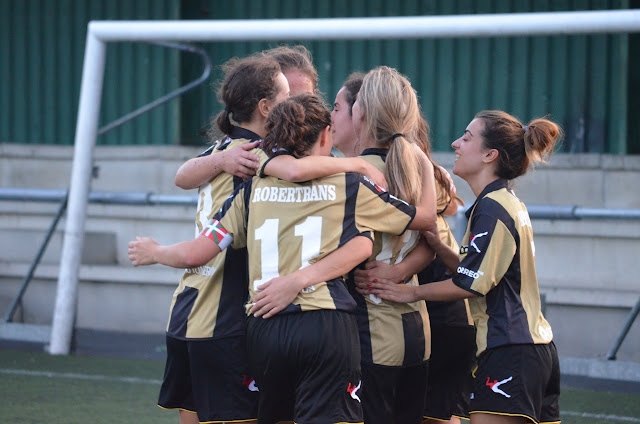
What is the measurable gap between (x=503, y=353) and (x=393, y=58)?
5.64 m

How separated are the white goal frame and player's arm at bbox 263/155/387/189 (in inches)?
102

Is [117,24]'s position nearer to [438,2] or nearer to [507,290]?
[438,2]

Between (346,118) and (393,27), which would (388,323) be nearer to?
(346,118)

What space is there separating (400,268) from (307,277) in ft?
1.42

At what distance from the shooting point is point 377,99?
9.14 feet

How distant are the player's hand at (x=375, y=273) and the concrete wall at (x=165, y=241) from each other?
14.2 feet

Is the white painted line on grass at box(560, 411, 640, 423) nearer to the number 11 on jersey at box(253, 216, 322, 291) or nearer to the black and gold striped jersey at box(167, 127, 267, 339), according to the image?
the black and gold striped jersey at box(167, 127, 267, 339)

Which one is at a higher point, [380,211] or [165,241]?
[380,211]

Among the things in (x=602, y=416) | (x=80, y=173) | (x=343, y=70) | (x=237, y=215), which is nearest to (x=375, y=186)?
(x=237, y=215)

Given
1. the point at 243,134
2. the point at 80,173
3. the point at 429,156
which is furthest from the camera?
the point at 80,173

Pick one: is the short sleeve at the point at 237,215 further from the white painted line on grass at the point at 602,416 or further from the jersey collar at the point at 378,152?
the white painted line on grass at the point at 602,416

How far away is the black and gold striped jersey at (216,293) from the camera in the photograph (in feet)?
9.35

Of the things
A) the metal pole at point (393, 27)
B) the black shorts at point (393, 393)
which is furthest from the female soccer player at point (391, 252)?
the metal pole at point (393, 27)

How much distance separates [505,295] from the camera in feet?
9.24
